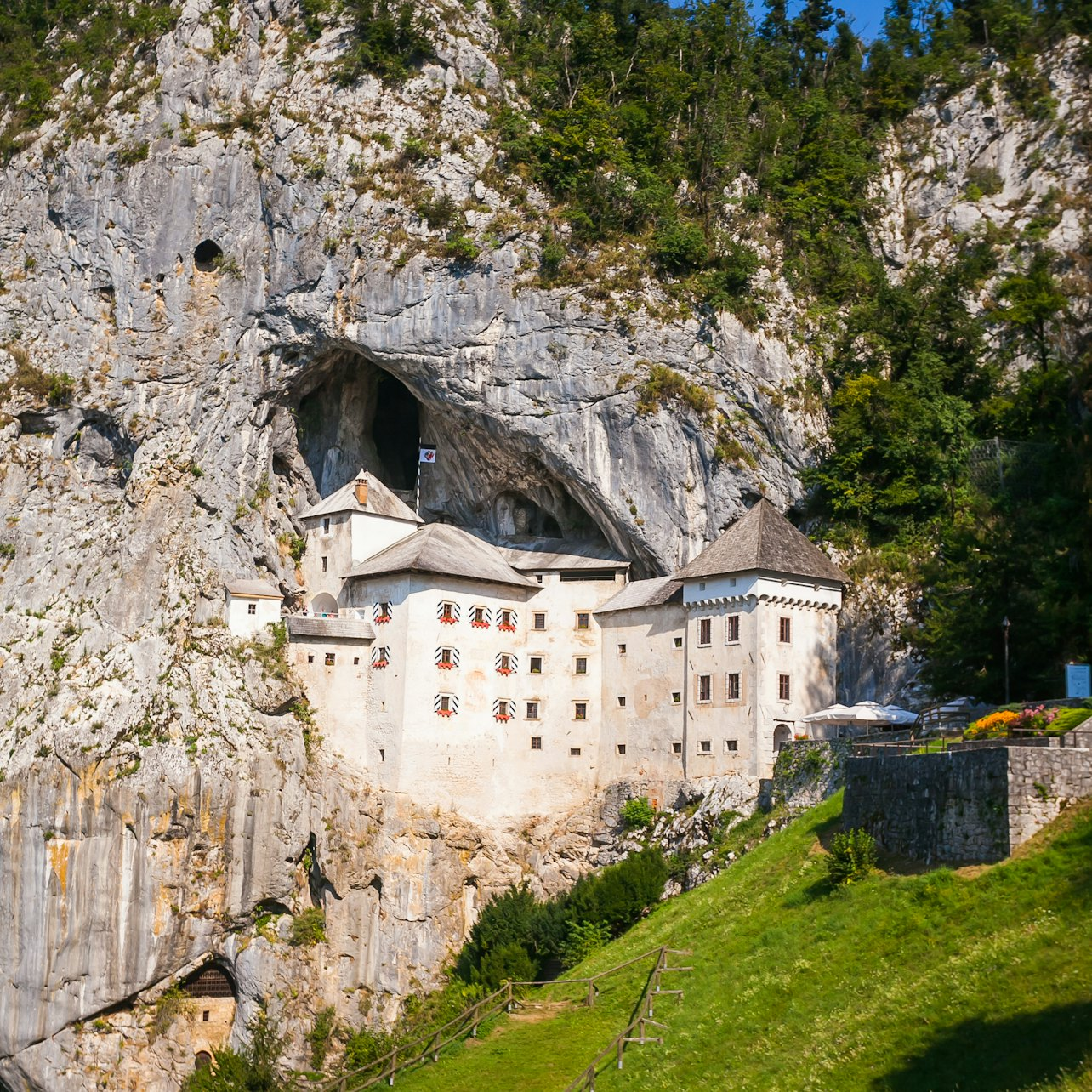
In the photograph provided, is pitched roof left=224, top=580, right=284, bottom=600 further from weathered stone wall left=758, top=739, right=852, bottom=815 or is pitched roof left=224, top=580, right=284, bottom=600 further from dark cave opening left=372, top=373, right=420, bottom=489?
weathered stone wall left=758, top=739, right=852, bottom=815

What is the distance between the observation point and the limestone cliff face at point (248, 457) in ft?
195

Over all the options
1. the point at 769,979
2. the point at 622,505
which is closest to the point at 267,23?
the point at 622,505

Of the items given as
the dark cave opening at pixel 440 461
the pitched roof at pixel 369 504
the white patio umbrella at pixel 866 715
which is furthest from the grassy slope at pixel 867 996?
the pitched roof at pixel 369 504

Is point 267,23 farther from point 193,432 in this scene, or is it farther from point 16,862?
point 16,862

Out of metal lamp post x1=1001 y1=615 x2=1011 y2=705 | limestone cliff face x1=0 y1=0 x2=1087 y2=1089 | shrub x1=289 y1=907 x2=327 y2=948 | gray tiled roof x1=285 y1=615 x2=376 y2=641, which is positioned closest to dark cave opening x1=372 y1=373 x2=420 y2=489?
limestone cliff face x1=0 y1=0 x2=1087 y2=1089

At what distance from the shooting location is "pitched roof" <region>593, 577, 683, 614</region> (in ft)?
199

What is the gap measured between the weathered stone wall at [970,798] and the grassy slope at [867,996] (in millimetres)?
659

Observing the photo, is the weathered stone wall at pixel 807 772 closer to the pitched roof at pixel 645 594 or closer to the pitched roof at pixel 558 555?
the pitched roof at pixel 645 594

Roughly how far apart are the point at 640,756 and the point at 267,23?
134 feet

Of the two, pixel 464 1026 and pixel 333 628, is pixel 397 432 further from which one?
pixel 464 1026

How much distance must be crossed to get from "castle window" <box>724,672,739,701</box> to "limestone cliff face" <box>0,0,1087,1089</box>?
23.4 ft

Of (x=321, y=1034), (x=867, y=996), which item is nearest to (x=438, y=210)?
(x=321, y=1034)

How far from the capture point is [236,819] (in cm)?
6019

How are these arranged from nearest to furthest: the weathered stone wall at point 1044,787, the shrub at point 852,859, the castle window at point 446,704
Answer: the weathered stone wall at point 1044,787 → the shrub at point 852,859 → the castle window at point 446,704
